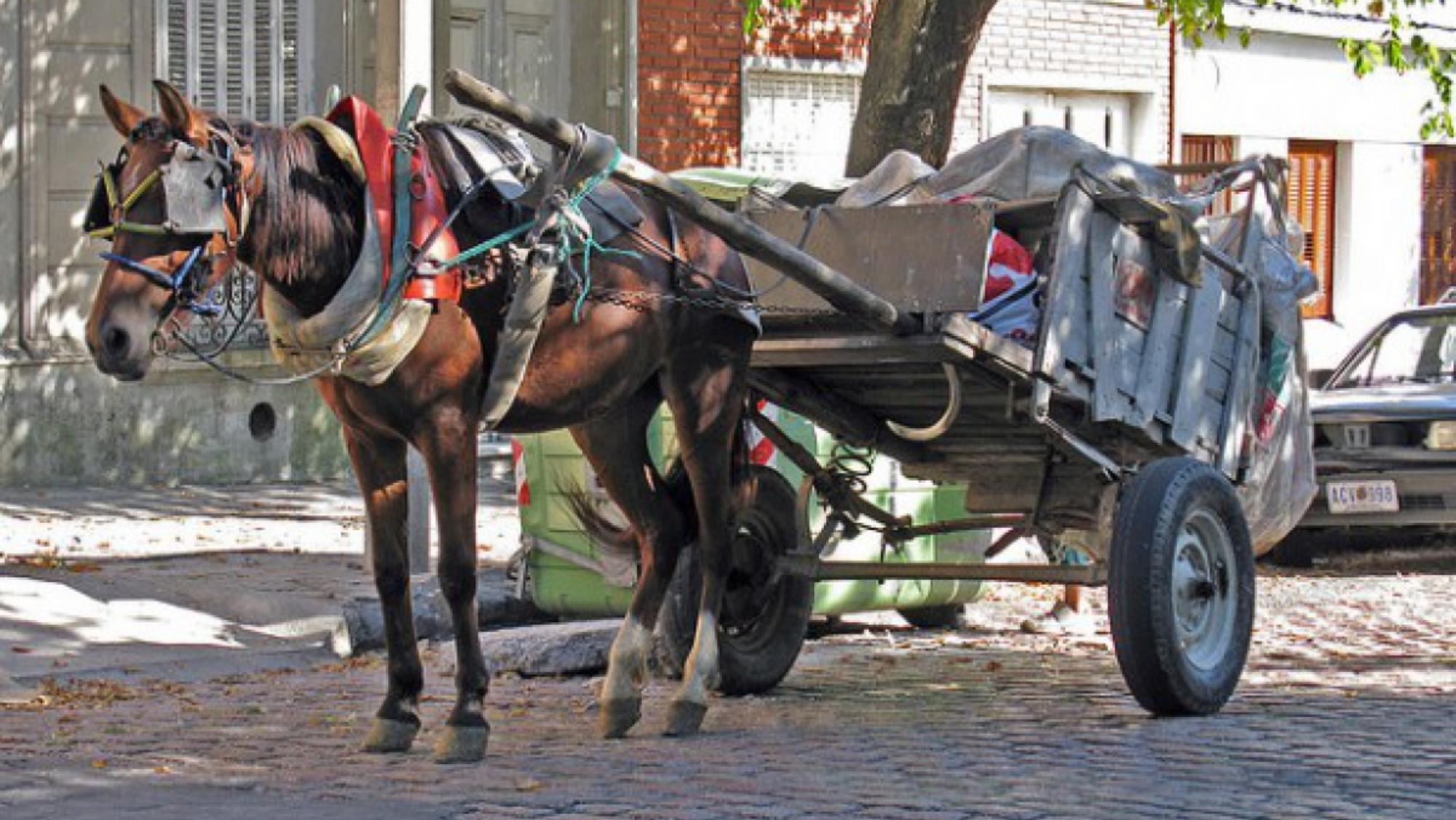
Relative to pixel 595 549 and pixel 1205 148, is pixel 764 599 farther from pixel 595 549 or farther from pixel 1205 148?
pixel 1205 148

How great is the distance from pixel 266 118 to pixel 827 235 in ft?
33.8

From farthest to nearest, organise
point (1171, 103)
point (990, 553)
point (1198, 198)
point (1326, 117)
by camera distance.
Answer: point (1326, 117)
point (1171, 103)
point (990, 553)
point (1198, 198)

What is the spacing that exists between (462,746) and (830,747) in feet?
3.78

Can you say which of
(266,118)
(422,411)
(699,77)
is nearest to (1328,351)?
(699,77)

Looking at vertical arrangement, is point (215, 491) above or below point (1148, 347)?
below

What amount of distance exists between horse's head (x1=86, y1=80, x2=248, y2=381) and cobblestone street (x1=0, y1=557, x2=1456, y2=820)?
4.25 ft

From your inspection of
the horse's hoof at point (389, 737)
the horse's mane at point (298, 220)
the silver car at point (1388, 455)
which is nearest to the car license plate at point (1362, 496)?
the silver car at point (1388, 455)

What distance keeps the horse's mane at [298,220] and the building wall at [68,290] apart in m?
9.78

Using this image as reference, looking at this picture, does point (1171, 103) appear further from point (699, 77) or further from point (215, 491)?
point (215, 491)

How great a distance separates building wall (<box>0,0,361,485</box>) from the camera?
17.6 metres

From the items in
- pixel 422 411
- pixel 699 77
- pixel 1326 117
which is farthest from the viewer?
pixel 1326 117

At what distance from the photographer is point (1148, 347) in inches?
387

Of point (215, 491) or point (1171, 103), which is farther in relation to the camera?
point (1171, 103)

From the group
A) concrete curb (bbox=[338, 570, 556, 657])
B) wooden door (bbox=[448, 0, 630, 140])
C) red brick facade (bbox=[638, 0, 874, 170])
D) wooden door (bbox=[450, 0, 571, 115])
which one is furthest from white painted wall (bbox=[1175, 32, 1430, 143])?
concrete curb (bbox=[338, 570, 556, 657])
